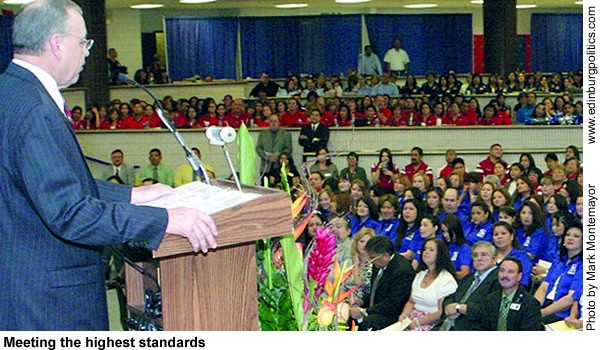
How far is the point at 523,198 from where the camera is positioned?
30.0 ft

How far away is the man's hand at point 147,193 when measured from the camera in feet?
7.86

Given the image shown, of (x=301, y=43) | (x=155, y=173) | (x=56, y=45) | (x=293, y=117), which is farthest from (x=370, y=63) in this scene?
(x=56, y=45)

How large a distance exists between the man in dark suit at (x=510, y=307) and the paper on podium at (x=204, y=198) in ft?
11.2

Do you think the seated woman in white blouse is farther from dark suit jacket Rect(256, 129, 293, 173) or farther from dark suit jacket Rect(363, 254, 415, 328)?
dark suit jacket Rect(256, 129, 293, 173)

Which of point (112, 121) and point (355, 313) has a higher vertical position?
point (112, 121)

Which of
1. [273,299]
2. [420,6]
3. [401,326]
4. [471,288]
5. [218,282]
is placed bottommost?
[401,326]

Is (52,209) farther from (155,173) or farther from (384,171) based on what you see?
(155,173)

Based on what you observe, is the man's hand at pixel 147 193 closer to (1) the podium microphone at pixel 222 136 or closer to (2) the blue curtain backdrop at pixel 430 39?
(1) the podium microphone at pixel 222 136

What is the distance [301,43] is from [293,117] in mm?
9358

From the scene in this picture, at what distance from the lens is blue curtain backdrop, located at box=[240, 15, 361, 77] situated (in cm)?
2373

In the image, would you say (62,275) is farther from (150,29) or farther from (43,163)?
(150,29)

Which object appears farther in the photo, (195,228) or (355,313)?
(355,313)

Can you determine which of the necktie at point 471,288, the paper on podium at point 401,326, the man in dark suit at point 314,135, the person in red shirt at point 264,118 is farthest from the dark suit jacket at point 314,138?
the paper on podium at point 401,326

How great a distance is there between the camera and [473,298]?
5.84 meters
